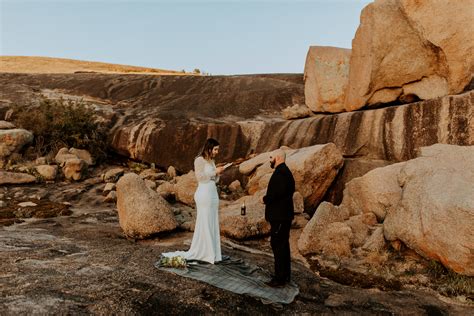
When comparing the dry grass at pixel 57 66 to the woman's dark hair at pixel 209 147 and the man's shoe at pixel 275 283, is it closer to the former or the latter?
the woman's dark hair at pixel 209 147

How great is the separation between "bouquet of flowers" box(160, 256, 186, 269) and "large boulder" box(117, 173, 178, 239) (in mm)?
2818

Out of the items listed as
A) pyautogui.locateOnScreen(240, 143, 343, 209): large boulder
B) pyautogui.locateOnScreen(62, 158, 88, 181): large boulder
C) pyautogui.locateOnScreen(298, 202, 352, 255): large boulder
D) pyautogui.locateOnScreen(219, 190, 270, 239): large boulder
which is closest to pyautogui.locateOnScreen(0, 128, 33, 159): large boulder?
pyautogui.locateOnScreen(62, 158, 88, 181): large boulder

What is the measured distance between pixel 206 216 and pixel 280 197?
154cm

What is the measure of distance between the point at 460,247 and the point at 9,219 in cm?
1185

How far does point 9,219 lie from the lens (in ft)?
42.5

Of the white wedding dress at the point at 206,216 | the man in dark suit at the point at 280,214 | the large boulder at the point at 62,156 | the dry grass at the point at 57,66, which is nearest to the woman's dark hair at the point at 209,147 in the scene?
the white wedding dress at the point at 206,216

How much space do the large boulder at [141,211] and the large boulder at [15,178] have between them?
841 cm

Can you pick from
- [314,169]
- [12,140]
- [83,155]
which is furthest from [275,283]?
[12,140]

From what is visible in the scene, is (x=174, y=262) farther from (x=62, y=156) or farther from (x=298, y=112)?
(x=62, y=156)

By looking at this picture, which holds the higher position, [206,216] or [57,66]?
[57,66]

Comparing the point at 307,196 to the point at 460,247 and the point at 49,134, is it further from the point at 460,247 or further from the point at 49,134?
the point at 49,134

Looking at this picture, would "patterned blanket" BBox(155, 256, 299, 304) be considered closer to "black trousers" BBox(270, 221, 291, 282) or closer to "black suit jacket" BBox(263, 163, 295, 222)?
"black trousers" BBox(270, 221, 291, 282)

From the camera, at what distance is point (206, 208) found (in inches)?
320

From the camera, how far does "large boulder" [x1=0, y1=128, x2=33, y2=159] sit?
66.2ft
